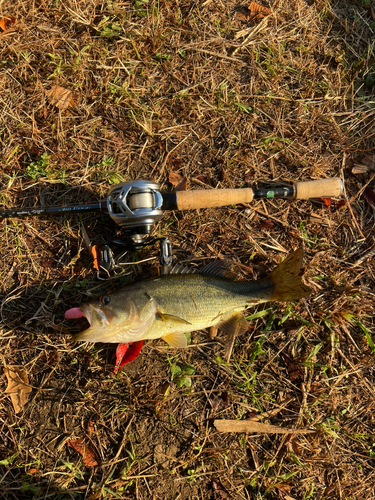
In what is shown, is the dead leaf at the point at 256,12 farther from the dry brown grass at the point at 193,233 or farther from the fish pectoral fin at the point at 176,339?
the fish pectoral fin at the point at 176,339

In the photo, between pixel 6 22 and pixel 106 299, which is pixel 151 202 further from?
pixel 6 22

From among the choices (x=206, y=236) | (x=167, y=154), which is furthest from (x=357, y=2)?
(x=206, y=236)

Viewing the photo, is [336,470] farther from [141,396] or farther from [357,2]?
[357,2]

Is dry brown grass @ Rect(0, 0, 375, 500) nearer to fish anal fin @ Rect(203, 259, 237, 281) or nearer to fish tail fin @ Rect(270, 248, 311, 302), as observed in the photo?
fish anal fin @ Rect(203, 259, 237, 281)

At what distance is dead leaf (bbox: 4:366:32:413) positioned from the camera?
126 inches

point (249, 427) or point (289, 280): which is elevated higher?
point (289, 280)

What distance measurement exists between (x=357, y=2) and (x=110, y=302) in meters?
4.65

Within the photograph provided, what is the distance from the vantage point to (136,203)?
113 inches

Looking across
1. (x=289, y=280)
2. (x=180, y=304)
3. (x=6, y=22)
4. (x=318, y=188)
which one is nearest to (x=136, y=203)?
(x=180, y=304)

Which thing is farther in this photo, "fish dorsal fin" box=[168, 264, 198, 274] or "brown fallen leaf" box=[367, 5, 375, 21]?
"brown fallen leaf" box=[367, 5, 375, 21]

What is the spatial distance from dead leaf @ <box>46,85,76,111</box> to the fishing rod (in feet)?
3.87

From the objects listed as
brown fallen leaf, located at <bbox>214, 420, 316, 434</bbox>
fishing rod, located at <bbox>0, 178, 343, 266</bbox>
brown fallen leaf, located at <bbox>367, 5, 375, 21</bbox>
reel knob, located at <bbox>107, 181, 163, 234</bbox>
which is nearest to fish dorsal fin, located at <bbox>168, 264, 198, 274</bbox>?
fishing rod, located at <bbox>0, 178, 343, 266</bbox>

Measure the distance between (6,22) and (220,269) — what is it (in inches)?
143

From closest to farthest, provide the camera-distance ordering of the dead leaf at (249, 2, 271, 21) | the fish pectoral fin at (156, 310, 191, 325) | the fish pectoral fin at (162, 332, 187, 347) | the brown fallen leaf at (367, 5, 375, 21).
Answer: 1. the fish pectoral fin at (156, 310, 191, 325)
2. the fish pectoral fin at (162, 332, 187, 347)
3. the dead leaf at (249, 2, 271, 21)
4. the brown fallen leaf at (367, 5, 375, 21)
